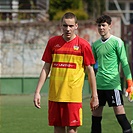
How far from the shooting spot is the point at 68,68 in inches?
294

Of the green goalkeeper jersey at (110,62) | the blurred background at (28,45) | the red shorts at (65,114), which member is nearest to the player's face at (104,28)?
the green goalkeeper jersey at (110,62)

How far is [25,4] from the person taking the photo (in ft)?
100

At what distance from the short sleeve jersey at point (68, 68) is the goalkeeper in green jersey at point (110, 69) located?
162cm

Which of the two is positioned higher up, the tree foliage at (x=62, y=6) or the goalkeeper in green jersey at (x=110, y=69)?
the tree foliage at (x=62, y=6)

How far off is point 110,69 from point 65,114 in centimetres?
189

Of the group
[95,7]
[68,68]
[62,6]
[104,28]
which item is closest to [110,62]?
[104,28]

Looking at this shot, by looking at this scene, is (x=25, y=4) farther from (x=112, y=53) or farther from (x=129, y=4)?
(x=112, y=53)

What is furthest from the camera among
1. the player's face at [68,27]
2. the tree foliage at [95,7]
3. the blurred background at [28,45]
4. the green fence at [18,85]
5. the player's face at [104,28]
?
the tree foliage at [95,7]

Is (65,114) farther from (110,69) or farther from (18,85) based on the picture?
(18,85)

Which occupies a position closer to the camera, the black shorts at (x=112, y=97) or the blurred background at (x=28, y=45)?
the black shorts at (x=112, y=97)

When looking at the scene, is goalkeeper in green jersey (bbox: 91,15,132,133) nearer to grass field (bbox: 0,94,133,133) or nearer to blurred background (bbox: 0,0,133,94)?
grass field (bbox: 0,94,133,133)

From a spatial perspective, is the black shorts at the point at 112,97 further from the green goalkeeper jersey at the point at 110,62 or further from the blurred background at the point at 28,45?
the blurred background at the point at 28,45

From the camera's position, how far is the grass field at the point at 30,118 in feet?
36.3

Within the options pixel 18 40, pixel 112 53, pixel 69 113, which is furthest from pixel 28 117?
pixel 18 40
